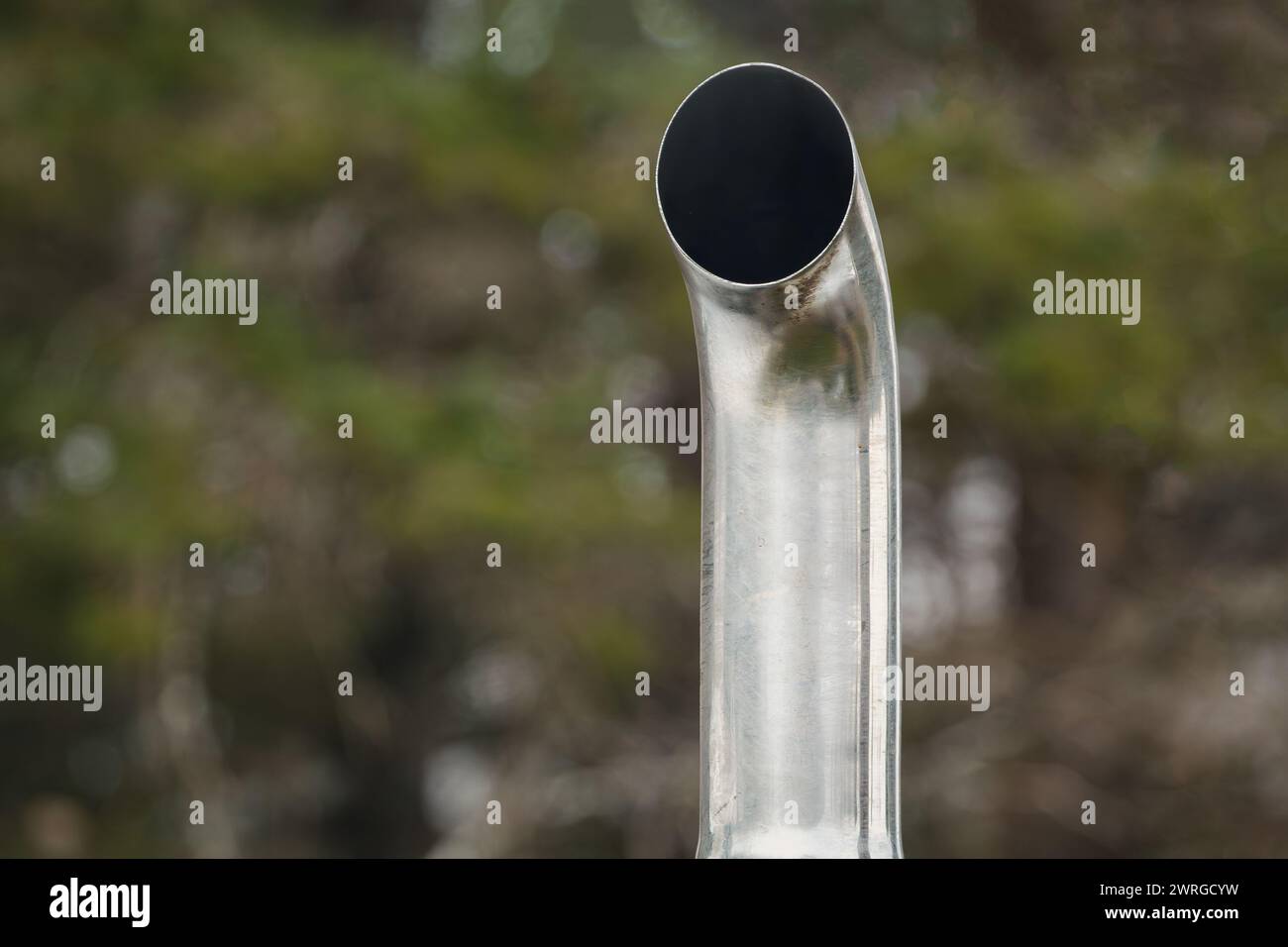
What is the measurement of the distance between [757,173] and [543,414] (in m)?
4.99

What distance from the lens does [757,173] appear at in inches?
33.1

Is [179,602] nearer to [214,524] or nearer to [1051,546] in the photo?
[214,524]

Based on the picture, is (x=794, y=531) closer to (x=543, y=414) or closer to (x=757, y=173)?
(x=757, y=173)

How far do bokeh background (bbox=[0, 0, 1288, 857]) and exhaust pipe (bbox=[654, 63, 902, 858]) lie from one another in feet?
15.0

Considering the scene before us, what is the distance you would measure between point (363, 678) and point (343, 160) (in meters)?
2.02

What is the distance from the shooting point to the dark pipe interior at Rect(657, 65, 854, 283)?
838 mm

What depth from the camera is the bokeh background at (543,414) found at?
5688mm

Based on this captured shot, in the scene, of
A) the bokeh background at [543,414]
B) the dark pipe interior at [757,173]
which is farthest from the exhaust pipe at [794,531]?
the bokeh background at [543,414]

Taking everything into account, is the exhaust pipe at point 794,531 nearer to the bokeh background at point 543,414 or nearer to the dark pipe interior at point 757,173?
the dark pipe interior at point 757,173

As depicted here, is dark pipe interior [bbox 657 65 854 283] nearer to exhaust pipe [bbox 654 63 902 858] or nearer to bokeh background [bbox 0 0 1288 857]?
exhaust pipe [bbox 654 63 902 858]

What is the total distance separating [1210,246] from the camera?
5.81 m

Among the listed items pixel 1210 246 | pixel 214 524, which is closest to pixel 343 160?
pixel 214 524

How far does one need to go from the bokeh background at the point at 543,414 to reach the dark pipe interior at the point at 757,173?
4655 mm

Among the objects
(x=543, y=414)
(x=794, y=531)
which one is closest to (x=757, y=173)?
(x=794, y=531)
